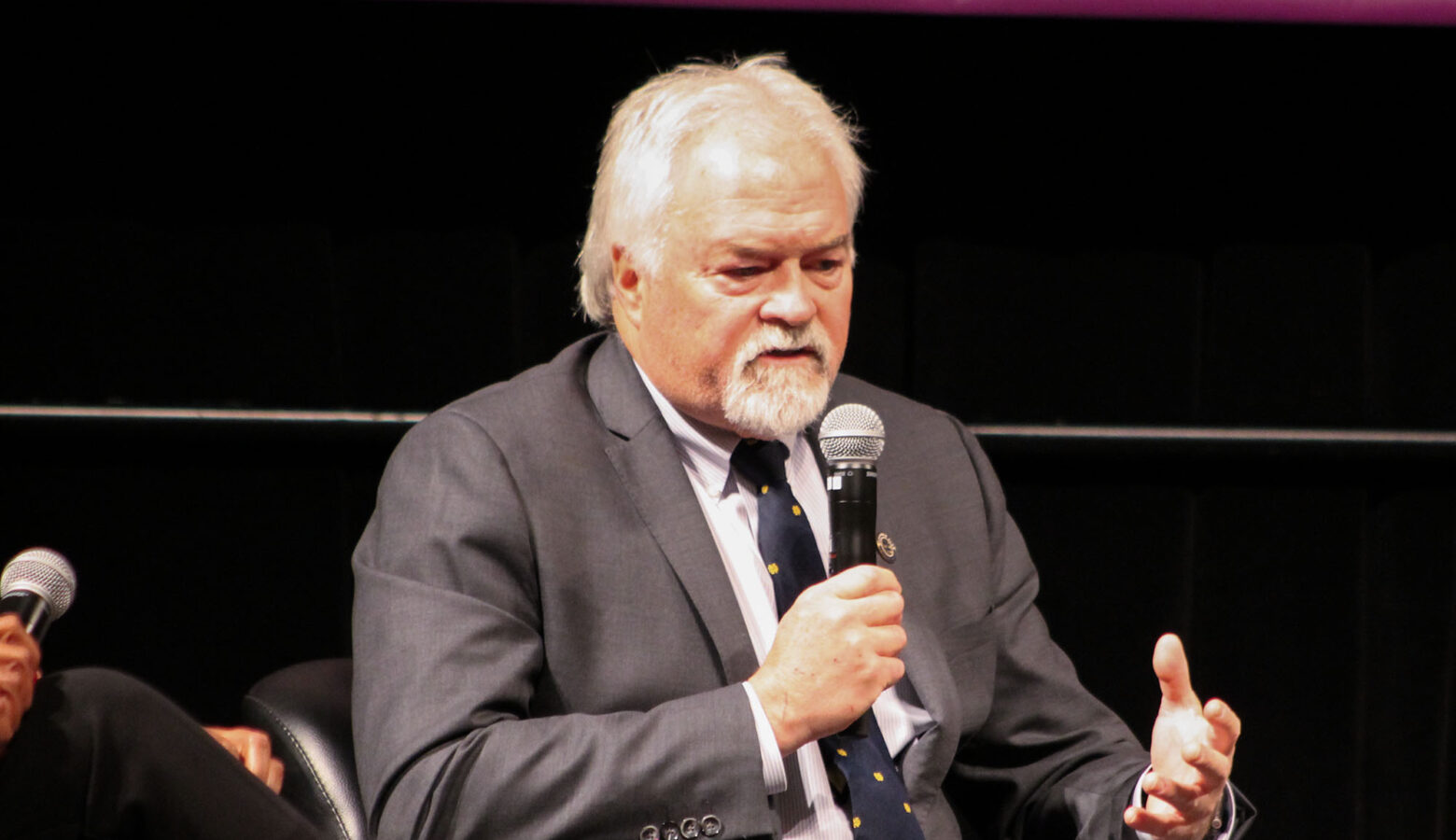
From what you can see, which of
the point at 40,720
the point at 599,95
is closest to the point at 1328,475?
the point at 599,95

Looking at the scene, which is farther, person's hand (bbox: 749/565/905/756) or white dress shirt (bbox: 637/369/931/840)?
white dress shirt (bbox: 637/369/931/840)

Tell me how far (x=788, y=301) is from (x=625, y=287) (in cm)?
22

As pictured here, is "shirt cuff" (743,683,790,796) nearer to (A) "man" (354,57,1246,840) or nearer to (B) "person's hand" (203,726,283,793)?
(A) "man" (354,57,1246,840)

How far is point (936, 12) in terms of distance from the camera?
2186 mm

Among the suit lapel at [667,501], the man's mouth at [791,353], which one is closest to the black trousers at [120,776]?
the suit lapel at [667,501]

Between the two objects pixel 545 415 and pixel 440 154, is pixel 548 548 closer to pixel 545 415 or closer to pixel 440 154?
pixel 545 415

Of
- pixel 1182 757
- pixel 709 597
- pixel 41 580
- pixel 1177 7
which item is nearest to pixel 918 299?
pixel 1177 7

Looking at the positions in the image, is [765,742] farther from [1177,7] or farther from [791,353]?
[1177,7]

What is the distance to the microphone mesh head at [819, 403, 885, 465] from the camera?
4.55 feet

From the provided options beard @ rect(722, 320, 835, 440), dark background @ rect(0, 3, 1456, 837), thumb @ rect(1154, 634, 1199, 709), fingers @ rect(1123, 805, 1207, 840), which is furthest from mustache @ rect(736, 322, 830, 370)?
dark background @ rect(0, 3, 1456, 837)

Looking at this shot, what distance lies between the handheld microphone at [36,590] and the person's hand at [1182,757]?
1068mm

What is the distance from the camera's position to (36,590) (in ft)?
4.62

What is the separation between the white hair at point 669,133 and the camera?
1.60 meters

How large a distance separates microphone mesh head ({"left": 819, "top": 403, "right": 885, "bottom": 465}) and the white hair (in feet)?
1.04
